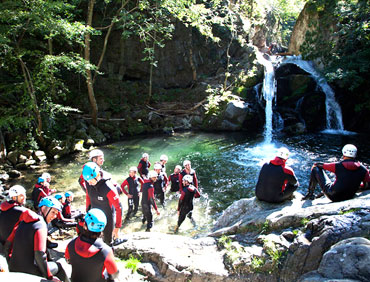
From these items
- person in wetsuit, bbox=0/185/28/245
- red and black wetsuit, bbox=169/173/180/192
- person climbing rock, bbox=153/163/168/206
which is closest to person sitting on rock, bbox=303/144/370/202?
person climbing rock, bbox=153/163/168/206

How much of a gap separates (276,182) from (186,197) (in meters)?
2.69

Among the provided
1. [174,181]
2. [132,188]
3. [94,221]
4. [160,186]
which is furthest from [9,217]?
[174,181]

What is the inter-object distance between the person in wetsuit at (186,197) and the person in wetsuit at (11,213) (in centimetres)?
417

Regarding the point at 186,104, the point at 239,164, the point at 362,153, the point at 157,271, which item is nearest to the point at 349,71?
the point at 362,153

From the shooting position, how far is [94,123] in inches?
754

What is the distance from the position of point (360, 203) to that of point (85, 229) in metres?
4.39

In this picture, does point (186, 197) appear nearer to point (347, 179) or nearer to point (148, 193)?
point (148, 193)

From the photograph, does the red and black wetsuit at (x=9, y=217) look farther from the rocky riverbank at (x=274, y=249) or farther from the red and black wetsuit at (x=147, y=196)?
the red and black wetsuit at (x=147, y=196)

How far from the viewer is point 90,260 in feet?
10.0

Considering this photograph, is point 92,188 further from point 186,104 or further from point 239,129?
point 186,104

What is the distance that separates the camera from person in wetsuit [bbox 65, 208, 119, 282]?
306cm

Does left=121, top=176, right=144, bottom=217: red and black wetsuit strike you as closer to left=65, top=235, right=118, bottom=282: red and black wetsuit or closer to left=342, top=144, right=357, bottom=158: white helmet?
left=65, top=235, right=118, bottom=282: red and black wetsuit

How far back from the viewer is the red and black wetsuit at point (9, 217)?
153 inches

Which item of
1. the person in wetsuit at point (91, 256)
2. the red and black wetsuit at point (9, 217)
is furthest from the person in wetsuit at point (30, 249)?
the person in wetsuit at point (91, 256)
